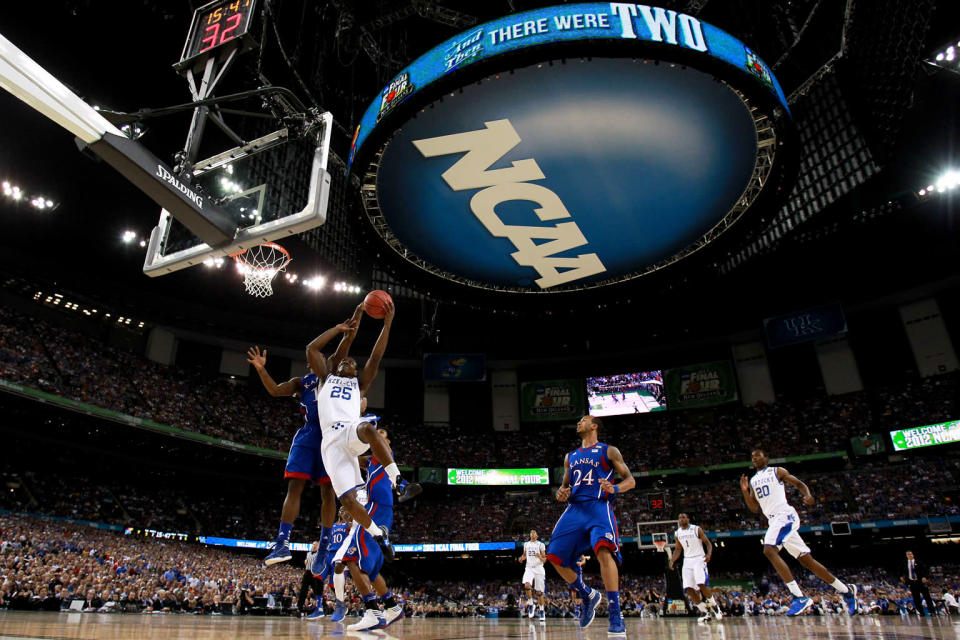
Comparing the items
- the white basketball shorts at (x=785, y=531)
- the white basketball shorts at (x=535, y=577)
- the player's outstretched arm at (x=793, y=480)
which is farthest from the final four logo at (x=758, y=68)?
the white basketball shorts at (x=535, y=577)

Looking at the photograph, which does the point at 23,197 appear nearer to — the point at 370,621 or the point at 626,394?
the point at 370,621

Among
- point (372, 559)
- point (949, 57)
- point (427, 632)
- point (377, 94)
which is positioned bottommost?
point (427, 632)

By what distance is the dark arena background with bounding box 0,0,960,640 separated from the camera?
8.17m

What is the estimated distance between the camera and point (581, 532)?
609cm

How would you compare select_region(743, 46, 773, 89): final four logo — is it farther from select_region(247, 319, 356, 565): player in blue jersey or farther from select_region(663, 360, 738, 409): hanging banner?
select_region(663, 360, 738, 409): hanging banner

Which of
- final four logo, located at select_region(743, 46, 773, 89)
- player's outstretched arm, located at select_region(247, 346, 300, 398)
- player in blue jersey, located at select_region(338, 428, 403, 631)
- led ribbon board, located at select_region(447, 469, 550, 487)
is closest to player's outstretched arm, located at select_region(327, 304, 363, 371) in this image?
player's outstretched arm, located at select_region(247, 346, 300, 398)

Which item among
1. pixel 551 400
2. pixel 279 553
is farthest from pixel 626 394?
pixel 279 553

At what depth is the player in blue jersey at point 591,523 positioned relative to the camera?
5910mm

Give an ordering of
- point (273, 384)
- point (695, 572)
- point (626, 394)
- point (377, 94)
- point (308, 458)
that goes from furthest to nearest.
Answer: point (626, 394) < point (377, 94) < point (695, 572) < point (273, 384) < point (308, 458)

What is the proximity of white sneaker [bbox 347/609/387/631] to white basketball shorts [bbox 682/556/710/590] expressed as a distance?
7906 millimetres

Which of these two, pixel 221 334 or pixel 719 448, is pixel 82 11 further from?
pixel 719 448

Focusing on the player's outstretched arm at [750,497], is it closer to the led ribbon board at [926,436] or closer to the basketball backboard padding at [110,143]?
the basketball backboard padding at [110,143]

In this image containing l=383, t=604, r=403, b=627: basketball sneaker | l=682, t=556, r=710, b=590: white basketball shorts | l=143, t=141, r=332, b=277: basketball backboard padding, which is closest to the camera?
l=383, t=604, r=403, b=627: basketball sneaker

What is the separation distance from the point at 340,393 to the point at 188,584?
1886cm
